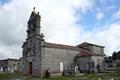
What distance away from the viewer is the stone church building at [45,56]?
124 feet

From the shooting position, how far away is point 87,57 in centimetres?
4025

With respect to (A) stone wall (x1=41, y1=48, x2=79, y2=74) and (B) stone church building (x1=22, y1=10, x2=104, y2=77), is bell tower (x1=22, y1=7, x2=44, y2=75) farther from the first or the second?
(A) stone wall (x1=41, y1=48, x2=79, y2=74)

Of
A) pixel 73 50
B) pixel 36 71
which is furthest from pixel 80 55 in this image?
pixel 36 71

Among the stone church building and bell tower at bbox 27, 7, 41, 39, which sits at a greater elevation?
bell tower at bbox 27, 7, 41, 39

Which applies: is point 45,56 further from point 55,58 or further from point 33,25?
point 33,25

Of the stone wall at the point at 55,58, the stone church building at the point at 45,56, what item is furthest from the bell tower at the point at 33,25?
the stone wall at the point at 55,58

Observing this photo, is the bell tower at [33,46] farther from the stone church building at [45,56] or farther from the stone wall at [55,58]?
the stone wall at [55,58]

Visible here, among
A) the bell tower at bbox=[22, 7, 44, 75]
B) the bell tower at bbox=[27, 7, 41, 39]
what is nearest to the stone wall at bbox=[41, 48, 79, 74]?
the bell tower at bbox=[22, 7, 44, 75]

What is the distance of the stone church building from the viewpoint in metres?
37.6

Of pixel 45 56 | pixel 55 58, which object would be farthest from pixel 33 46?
pixel 55 58

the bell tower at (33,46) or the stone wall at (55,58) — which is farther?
the bell tower at (33,46)

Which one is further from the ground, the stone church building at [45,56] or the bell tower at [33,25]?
the bell tower at [33,25]

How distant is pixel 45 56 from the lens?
37656 millimetres

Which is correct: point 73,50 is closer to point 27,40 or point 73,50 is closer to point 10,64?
point 27,40
